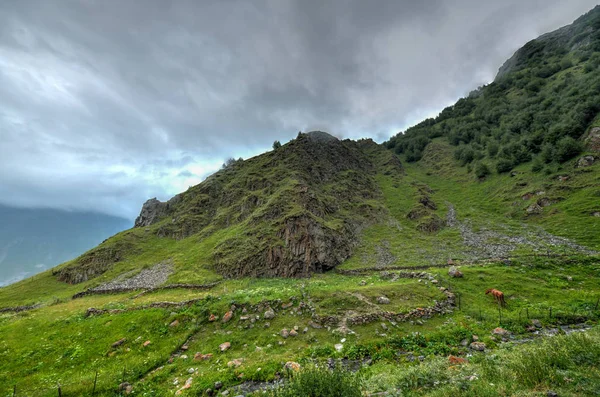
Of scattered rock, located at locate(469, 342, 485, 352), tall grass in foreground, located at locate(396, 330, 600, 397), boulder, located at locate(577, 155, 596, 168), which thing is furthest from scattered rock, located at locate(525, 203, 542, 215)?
tall grass in foreground, located at locate(396, 330, 600, 397)

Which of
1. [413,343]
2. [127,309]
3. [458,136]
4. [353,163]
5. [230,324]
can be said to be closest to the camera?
[413,343]

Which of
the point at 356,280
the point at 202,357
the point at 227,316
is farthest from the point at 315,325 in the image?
the point at 356,280

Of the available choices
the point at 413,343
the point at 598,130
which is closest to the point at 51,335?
the point at 413,343

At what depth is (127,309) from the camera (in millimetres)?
24531

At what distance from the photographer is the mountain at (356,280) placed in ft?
45.0

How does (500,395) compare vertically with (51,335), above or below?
below

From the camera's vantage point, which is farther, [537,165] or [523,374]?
[537,165]

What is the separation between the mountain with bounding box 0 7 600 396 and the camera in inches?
540

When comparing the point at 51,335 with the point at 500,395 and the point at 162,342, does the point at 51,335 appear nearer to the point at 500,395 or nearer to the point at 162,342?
the point at 162,342

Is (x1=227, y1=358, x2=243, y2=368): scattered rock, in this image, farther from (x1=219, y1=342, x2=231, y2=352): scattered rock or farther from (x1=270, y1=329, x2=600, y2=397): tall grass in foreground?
(x1=270, y1=329, x2=600, y2=397): tall grass in foreground

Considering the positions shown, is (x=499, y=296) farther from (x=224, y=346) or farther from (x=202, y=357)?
(x=202, y=357)

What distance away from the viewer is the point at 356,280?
35.1 m

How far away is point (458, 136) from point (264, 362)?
488 ft

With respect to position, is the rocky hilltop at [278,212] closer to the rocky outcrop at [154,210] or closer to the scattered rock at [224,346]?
the rocky outcrop at [154,210]
